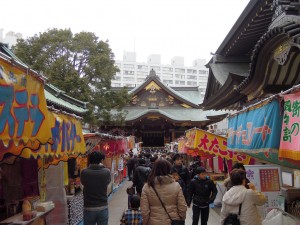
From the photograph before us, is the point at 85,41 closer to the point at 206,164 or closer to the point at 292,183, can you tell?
the point at 206,164

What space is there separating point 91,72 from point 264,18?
13407 mm

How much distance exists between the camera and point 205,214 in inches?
267

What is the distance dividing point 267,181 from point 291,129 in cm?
258

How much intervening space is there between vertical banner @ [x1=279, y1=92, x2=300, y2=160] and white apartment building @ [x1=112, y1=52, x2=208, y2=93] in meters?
85.0

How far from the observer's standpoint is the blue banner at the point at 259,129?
4.11 meters

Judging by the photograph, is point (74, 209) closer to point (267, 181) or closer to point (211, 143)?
point (267, 181)

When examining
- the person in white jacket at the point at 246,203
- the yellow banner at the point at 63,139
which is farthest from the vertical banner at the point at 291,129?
the yellow banner at the point at 63,139

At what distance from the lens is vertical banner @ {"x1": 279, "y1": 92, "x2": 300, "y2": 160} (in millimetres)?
3480

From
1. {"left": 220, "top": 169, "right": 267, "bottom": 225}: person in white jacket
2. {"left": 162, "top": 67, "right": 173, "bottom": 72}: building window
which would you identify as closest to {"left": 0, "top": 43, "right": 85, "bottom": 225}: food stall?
{"left": 220, "top": 169, "right": 267, "bottom": 225}: person in white jacket

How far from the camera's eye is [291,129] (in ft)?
12.0

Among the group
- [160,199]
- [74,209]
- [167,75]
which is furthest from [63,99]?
[167,75]

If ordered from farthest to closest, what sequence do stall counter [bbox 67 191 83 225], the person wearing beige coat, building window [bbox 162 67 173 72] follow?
building window [bbox 162 67 173 72], stall counter [bbox 67 191 83 225], the person wearing beige coat

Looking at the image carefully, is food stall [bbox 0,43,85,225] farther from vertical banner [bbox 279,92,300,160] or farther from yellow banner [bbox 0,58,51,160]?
vertical banner [bbox 279,92,300,160]

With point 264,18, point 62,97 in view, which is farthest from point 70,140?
point 62,97
